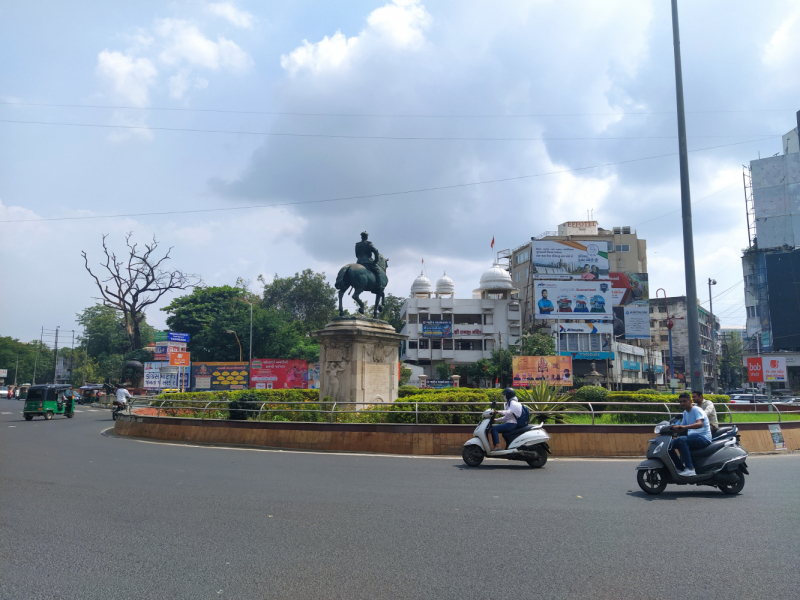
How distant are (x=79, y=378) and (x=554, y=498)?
3387 inches

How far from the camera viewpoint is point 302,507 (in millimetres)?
7559

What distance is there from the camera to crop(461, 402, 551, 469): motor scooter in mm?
11336

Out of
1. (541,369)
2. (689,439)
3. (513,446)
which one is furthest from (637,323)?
(689,439)

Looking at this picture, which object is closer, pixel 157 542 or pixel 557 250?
pixel 157 542

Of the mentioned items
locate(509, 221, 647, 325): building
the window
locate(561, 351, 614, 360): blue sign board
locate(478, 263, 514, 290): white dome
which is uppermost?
locate(509, 221, 647, 325): building

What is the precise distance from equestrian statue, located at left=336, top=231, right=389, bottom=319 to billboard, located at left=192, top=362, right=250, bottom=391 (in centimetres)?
3043

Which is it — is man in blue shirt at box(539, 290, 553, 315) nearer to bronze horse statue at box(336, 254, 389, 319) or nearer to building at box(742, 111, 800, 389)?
building at box(742, 111, 800, 389)

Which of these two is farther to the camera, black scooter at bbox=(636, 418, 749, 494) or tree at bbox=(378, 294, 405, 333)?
tree at bbox=(378, 294, 405, 333)

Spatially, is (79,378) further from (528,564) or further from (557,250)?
(528,564)

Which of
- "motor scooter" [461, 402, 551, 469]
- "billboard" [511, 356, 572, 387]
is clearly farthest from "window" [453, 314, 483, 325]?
"motor scooter" [461, 402, 551, 469]

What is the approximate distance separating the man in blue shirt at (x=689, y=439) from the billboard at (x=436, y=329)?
188ft

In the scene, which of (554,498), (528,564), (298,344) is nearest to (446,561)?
(528,564)

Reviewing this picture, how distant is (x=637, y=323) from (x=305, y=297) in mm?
36465

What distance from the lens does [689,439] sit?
8.91 m
